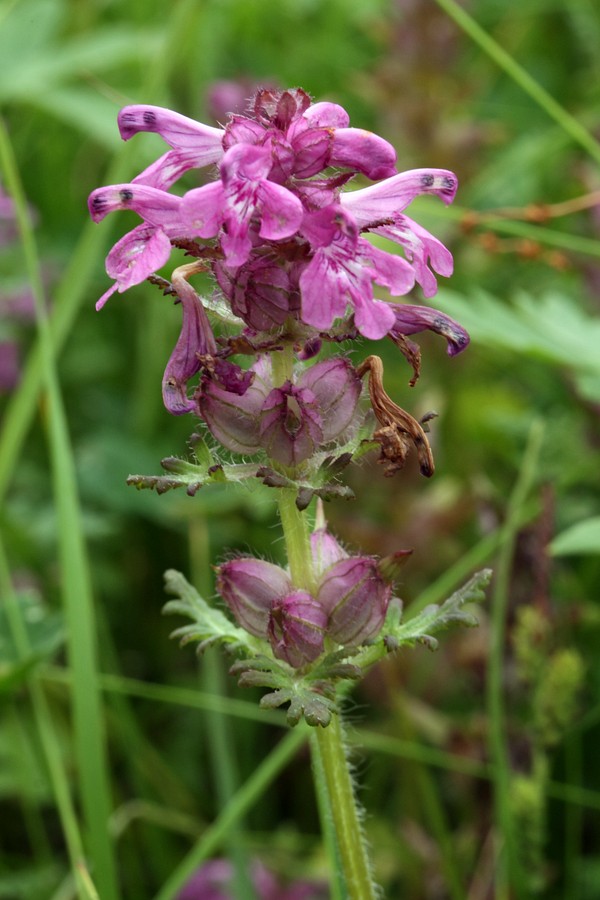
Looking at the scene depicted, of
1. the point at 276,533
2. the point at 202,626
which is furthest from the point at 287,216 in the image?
the point at 276,533

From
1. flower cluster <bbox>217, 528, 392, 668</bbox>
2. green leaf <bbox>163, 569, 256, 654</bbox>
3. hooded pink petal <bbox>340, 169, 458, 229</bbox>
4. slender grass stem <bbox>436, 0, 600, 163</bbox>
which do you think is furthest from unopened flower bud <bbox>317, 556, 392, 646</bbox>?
slender grass stem <bbox>436, 0, 600, 163</bbox>

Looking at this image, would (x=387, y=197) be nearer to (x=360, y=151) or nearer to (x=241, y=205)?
(x=360, y=151)

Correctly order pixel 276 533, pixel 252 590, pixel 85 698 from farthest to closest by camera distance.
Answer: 1. pixel 276 533
2. pixel 85 698
3. pixel 252 590

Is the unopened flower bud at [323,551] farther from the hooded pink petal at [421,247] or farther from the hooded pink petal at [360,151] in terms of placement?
the hooded pink petal at [360,151]

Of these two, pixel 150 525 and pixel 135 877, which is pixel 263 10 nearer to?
pixel 150 525

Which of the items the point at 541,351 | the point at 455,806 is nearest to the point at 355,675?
the point at 541,351
